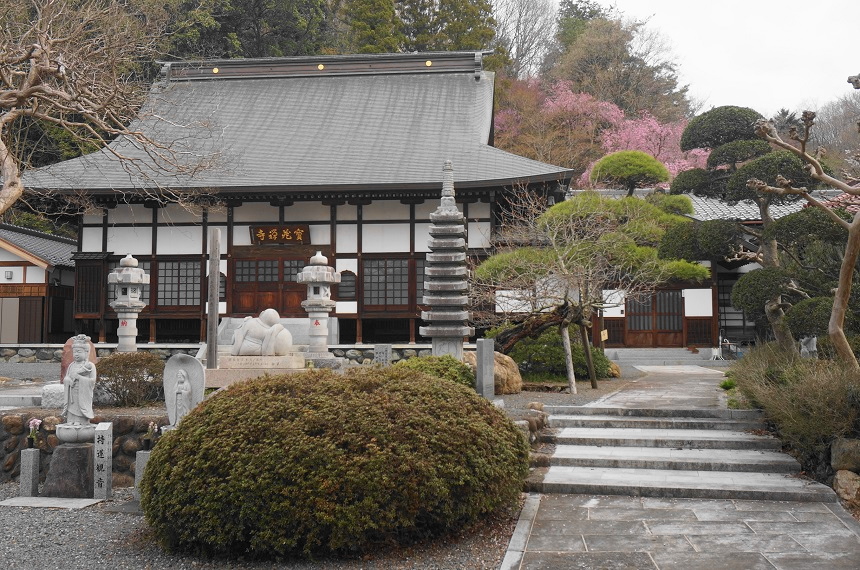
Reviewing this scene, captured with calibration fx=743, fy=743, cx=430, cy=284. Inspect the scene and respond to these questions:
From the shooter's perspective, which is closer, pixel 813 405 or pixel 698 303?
pixel 813 405

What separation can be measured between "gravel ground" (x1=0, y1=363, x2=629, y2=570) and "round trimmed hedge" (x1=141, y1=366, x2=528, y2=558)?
13 centimetres

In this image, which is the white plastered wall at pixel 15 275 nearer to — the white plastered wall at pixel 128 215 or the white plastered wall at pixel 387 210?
the white plastered wall at pixel 128 215

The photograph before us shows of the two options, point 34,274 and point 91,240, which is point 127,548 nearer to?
point 91,240

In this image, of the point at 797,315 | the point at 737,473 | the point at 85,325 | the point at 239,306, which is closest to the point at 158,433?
the point at 737,473

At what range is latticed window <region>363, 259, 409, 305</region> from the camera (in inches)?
856

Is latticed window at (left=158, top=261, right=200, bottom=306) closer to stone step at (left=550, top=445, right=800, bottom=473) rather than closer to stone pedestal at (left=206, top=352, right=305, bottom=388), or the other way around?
stone pedestal at (left=206, top=352, right=305, bottom=388)

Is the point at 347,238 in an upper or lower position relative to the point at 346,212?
lower

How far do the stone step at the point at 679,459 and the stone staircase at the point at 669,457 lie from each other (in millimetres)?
11

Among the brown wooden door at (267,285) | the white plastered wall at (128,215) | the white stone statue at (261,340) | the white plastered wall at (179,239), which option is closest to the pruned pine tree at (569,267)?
the white stone statue at (261,340)

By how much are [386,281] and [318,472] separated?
643 inches

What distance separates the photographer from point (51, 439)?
9.92 meters

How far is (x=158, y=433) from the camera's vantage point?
30.7 feet

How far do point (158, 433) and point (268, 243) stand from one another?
1329 cm

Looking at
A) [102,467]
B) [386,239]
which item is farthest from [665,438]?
[386,239]
